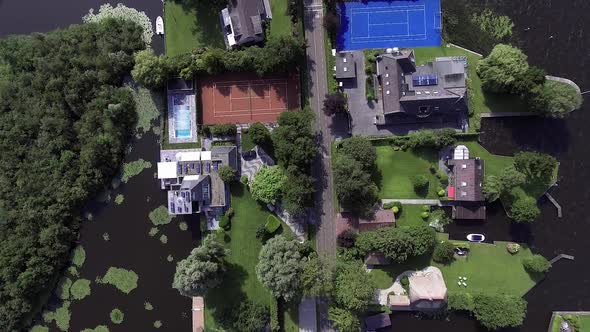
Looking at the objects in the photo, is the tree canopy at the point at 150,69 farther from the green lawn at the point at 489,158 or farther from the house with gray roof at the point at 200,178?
the green lawn at the point at 489,158

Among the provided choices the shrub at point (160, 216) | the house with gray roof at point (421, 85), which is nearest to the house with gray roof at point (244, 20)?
the house with gray roof at point (421, 85)

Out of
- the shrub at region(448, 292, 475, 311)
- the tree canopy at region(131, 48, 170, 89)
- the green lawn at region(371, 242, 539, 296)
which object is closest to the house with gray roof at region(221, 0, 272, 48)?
the tree canopy at region(131, 48, 170, 89)

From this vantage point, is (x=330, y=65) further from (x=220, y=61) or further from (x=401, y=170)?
(x=401, y=170)

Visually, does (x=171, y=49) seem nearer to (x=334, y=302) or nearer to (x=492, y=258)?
(x=334, y=302)

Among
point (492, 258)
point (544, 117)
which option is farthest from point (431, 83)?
point (492, 258)

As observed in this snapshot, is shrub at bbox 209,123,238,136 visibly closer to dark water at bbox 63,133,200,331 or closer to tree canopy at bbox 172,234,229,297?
dark water at bbox 63,133,200,331

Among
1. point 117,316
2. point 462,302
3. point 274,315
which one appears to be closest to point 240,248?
point 274,315
